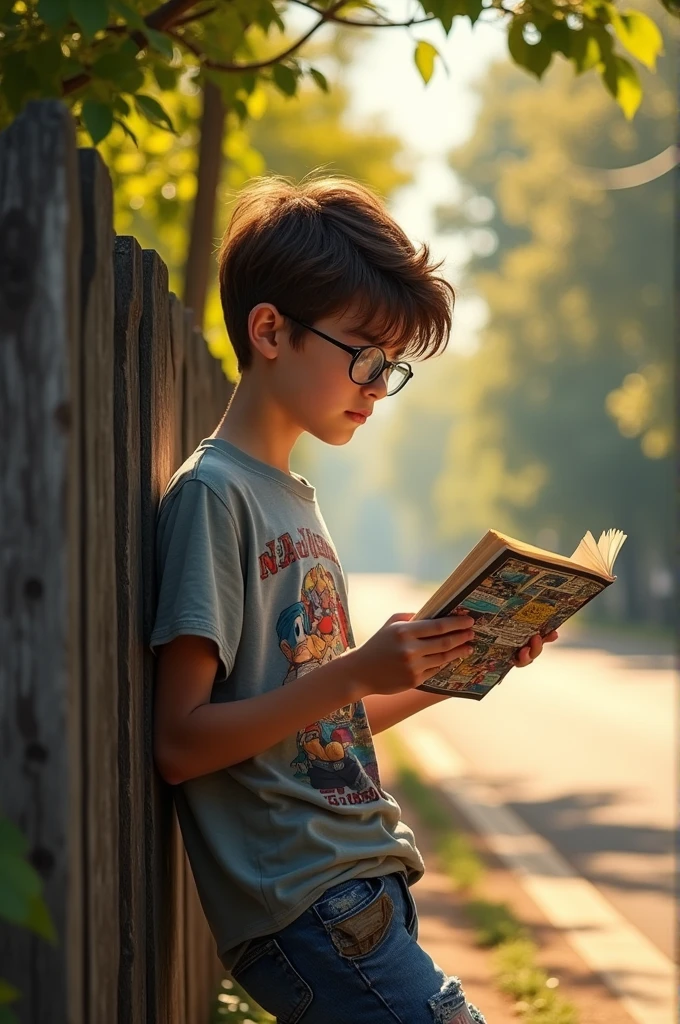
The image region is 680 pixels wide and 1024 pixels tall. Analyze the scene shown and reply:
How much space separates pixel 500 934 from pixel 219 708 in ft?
11.6

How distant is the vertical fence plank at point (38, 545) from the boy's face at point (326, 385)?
76 cm

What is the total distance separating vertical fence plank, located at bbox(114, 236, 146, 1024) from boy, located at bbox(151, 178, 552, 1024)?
0.07 metres

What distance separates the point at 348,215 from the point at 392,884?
44.5 inches

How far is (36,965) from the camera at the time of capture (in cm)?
151

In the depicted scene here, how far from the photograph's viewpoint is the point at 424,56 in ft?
10.1

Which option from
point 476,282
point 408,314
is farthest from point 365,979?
point 476,282

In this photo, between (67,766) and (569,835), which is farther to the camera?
(569,835)

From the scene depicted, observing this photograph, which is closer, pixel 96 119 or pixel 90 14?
pixel 90 14

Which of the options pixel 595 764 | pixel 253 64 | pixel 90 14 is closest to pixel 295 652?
pixel 90 14

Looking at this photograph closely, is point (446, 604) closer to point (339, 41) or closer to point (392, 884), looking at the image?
point (392, 884)

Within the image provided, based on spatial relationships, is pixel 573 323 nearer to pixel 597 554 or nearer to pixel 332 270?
pixel 597 554

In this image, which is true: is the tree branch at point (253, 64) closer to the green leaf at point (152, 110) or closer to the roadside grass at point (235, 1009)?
the green leaf at point (152, 110)

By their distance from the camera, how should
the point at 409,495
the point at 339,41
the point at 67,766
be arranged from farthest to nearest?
the point at 409,495
the point at 339,41
the point at 67,766

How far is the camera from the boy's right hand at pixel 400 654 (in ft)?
6.41
